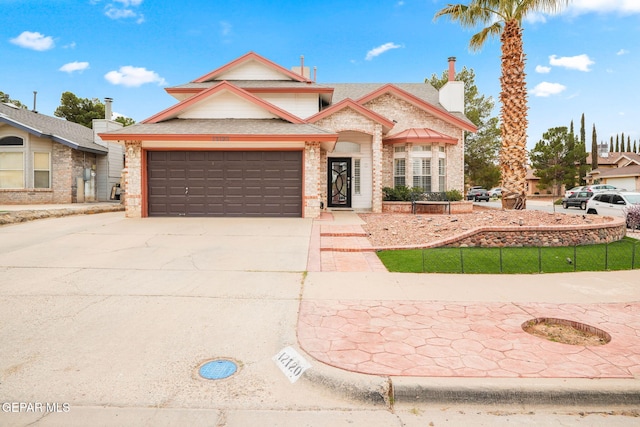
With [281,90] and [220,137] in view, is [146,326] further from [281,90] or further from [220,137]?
[281,90]

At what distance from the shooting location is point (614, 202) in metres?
18.0

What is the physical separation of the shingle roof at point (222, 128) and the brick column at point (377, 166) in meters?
3.45

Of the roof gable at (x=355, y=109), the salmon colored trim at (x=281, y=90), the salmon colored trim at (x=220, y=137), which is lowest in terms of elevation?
the salmon colored trim at (x=220, y=137)

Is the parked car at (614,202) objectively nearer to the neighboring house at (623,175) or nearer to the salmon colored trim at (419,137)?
the salmon colored trim at (419,137)

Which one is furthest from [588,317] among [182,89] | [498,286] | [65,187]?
[65,187]

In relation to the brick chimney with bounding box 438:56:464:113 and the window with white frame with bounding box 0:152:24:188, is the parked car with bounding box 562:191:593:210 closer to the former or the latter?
the brick chimney with bounding box 438:56:464:113

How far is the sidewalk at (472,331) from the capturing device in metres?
3.13

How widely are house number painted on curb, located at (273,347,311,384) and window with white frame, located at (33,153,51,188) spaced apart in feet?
73.6

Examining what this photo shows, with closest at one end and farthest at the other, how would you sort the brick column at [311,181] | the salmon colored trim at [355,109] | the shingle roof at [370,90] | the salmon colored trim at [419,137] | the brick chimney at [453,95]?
the brick column at [311,181]
the salmon colored trim at [355,109]
the salmon colored trim at [419,137]
the brick chimney at [453,95]
the shingle roof at [370,90]

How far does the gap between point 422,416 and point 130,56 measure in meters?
31.4

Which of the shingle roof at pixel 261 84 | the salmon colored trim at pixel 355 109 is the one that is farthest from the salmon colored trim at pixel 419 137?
the shingle roof at pixel 261 84

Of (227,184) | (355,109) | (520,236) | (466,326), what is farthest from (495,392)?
(355,109)

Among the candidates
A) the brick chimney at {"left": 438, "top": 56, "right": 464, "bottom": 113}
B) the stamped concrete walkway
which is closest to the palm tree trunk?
the brick chimney at {"left": 438, "top": 56, "right": 464, "bottom": 113}

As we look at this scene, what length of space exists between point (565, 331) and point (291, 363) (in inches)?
128
